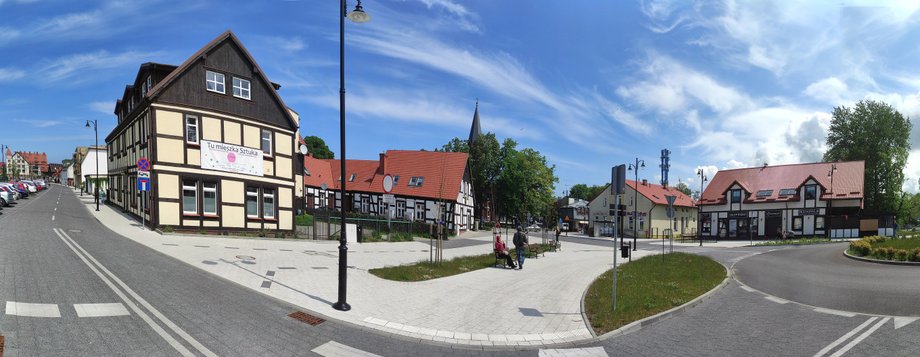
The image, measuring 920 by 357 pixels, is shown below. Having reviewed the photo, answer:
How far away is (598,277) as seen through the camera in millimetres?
13391

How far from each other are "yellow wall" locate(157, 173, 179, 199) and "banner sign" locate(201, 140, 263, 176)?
143 centimetres

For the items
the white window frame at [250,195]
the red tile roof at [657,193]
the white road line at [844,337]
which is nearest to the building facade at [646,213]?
the red tile roof at [657,193]

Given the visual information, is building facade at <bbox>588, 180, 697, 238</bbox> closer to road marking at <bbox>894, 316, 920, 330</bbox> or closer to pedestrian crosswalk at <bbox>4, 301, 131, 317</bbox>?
road marking at <bbox>894, 316, 920, 330</bbox>

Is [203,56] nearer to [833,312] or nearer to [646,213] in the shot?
[833,312]

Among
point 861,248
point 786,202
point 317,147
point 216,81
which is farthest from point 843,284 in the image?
point 317,147

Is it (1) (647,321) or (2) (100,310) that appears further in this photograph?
(1) (647,321)

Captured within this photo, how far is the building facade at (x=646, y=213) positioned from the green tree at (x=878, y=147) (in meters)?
19.1

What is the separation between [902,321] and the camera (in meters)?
→ 6.99

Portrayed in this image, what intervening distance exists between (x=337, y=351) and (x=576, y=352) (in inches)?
149

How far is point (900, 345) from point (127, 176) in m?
34.4

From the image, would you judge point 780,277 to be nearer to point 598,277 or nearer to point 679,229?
point 598,277

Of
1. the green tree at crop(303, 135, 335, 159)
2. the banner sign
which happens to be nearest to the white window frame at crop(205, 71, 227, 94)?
the banner sign

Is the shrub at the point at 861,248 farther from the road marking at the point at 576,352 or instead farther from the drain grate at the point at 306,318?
the drain grate at the point at 306,318

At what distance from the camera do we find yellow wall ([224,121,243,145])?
21.4m
